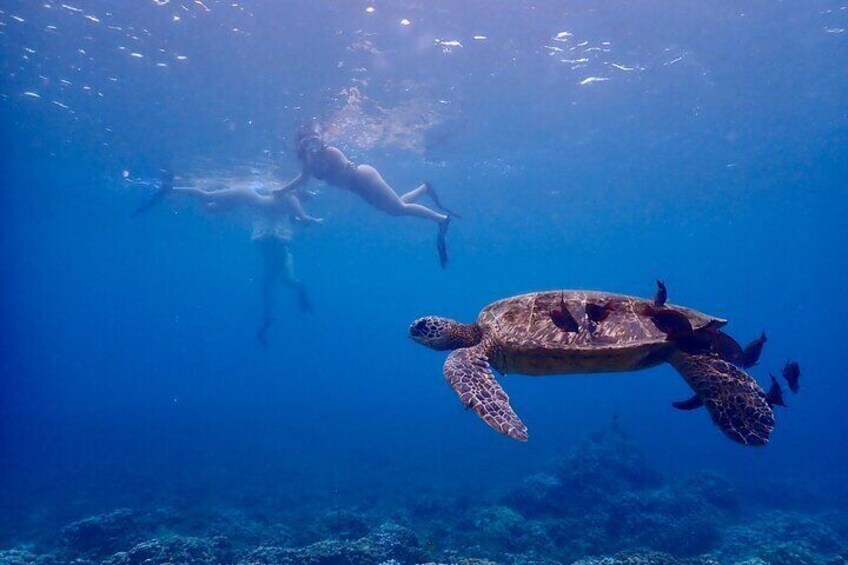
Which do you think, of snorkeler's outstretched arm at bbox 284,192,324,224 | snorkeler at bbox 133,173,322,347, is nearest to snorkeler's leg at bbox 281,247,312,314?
snorkeler at bbox 133,173,322,347

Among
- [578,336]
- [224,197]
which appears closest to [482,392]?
[578,336]

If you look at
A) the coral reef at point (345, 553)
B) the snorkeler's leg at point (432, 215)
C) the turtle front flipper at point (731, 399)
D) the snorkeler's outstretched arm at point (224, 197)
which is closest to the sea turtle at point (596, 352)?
the turtle front flipper at point (731, 399)

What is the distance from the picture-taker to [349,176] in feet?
63.5

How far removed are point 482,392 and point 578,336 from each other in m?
1.31

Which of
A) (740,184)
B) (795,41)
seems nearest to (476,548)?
(795,41)

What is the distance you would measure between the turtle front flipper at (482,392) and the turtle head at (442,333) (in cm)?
69

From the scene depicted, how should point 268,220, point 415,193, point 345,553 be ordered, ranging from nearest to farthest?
point 345,553, point 415,193, point 268,220

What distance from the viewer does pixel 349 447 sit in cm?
2730

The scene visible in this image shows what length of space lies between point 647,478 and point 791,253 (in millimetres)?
73672

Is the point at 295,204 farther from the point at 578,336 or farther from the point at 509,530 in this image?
the point at 578,336

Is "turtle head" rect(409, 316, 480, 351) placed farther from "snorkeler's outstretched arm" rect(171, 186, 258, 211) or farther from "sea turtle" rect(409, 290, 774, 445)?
"snorkeler's outstretched arm" rect(171, 186, 258, 211)

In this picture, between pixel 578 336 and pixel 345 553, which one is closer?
pixel 578 336

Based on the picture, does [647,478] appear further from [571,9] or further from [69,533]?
[69,533]

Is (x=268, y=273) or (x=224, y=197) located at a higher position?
(x=224, y=197)
